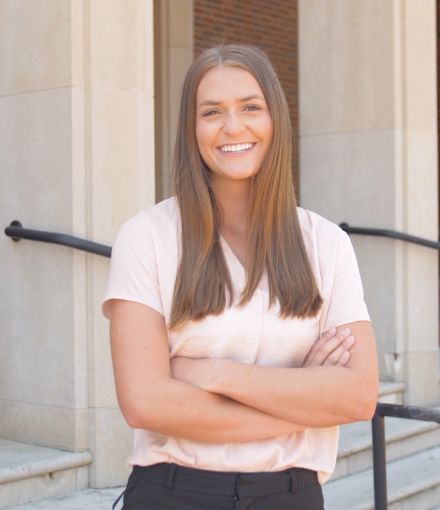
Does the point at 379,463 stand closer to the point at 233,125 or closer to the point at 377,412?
the point at 377,412

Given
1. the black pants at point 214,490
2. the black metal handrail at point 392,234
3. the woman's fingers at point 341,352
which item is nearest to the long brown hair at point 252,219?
the woman's fingers at point 341,352

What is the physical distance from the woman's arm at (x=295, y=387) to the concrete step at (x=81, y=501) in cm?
215

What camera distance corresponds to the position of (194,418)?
1.78 meters

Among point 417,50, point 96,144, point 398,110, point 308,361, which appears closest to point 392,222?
point 398,110

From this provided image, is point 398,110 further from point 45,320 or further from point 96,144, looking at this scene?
point 45,320

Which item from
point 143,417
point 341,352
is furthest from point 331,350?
point 143,417

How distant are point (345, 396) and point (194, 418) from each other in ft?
1.21

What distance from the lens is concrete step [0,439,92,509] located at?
3697 millimetres

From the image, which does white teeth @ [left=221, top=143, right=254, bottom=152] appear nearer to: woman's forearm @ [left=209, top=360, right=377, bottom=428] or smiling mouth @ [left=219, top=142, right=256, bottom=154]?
smiling mouth @ [left=219, top=142, right=256, bottom=154]

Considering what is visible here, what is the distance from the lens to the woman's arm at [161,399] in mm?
1782

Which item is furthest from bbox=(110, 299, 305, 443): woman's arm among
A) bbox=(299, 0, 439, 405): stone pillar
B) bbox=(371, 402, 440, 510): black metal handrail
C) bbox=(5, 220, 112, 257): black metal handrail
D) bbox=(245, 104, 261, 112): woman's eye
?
bbox=(299, 0, 439, 405): stone pillar

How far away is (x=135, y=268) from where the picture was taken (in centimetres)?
182

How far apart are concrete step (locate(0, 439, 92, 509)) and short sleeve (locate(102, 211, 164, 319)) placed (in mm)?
2163

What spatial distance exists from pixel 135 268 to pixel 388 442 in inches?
152
